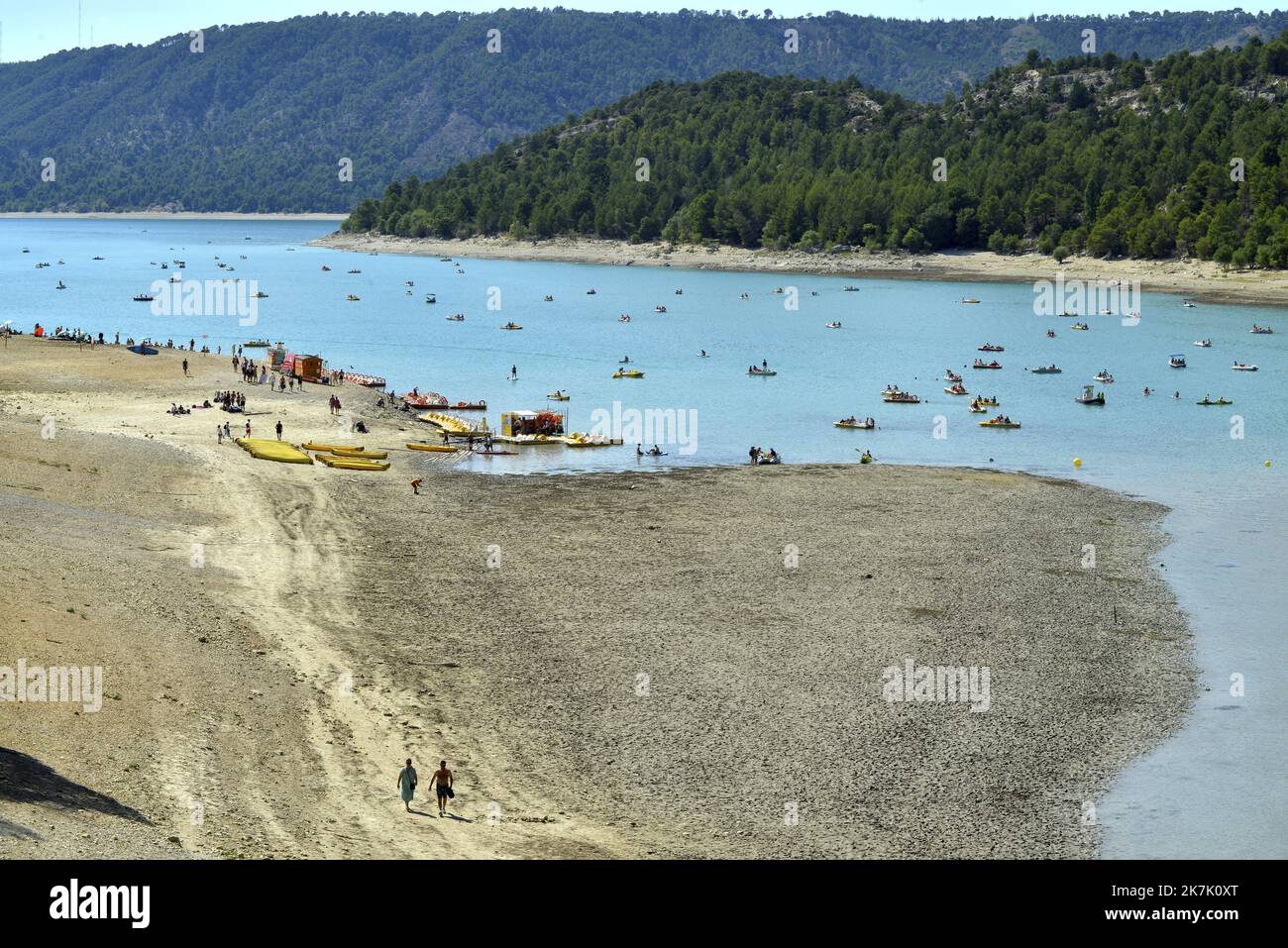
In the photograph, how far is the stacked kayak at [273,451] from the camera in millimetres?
61844

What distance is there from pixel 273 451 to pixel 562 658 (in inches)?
1156

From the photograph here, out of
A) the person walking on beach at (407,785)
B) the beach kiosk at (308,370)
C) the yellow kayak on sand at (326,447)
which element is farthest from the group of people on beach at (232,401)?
the person walking on beach at (407,785)

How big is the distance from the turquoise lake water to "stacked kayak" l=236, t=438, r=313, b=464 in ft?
26.4

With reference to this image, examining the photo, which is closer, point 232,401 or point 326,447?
point 326,447

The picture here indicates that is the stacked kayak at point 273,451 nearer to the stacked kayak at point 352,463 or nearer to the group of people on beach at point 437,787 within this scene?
the stacked kayak at point 352,463

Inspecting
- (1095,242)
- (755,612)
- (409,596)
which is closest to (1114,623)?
(755,612)

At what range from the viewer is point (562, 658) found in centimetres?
3716

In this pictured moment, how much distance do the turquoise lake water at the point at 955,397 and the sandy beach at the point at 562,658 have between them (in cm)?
174

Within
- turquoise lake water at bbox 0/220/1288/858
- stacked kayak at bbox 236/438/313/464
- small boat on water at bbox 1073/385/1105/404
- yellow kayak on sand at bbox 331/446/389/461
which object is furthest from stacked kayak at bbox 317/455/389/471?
small boat on water at bbox 1073/385/1105/404

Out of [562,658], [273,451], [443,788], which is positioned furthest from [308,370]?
[443,788]

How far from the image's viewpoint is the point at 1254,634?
4050 cm

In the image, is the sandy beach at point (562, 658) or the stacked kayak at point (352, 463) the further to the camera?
the stacked kayak at point (352, 463)

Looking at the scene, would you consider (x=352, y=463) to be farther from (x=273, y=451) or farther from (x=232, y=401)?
(x=232, y=401)
